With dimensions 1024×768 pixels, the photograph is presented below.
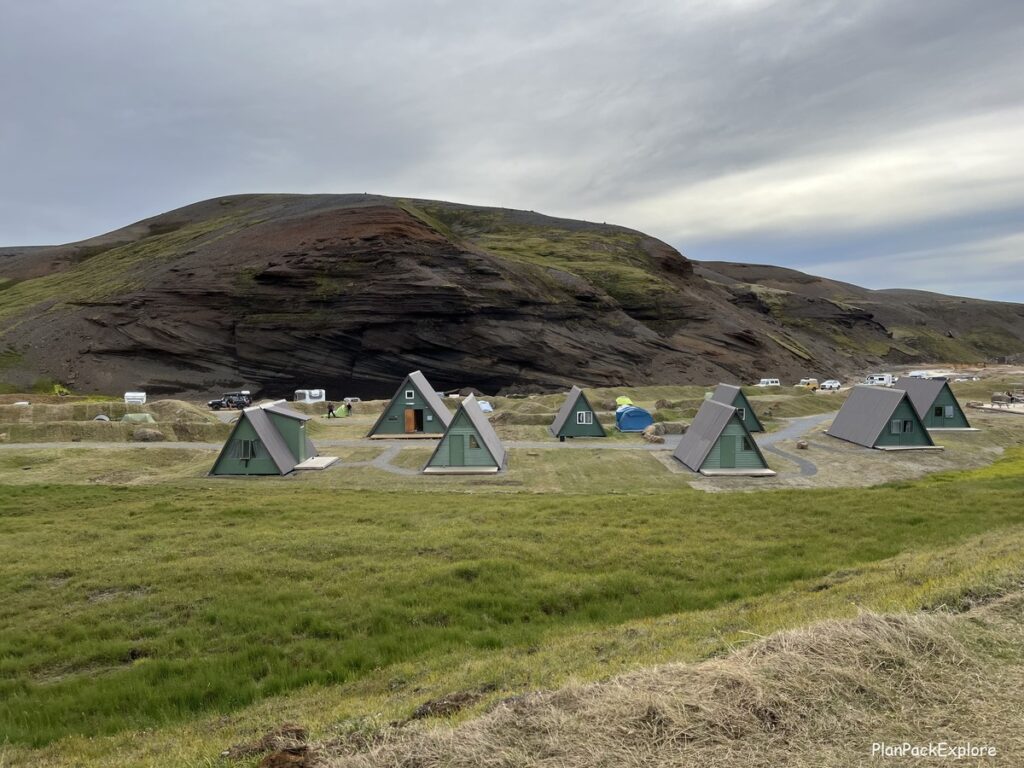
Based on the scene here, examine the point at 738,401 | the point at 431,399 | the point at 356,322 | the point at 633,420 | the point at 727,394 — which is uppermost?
the point at 356,322

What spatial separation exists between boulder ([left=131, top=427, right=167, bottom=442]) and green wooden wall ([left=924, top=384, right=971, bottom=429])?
2196 inches

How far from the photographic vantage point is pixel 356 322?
9338 cm

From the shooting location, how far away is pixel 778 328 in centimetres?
14125

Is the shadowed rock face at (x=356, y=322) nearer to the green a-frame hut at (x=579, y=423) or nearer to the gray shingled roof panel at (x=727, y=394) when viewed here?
the green a-frame hut at (x=579, y=423)

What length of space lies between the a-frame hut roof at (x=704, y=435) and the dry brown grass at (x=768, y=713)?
81.6 feet

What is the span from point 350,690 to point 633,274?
377 ft

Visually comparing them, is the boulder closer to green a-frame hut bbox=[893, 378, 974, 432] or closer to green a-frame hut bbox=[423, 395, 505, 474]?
green a-frame hut bbox=[423, 395, 505, 474]

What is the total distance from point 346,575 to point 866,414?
38.1m

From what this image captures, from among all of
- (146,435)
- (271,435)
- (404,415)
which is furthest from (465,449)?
(146,435)

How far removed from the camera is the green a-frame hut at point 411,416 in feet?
149

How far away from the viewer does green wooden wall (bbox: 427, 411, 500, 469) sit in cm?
Answer: 3325

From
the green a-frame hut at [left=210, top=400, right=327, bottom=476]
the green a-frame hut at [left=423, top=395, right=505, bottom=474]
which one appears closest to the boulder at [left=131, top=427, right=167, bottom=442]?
the green a-frame hut at [left=210, top=400, right=327, bottom=476]

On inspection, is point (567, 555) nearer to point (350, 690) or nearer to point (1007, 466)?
point (350, 690)

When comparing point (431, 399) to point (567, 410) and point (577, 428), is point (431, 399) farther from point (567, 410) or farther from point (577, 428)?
point (577, 428)
